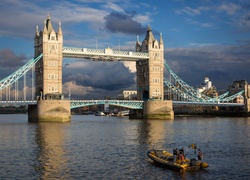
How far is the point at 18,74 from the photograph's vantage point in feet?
291

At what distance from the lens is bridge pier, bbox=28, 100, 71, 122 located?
8269 cm

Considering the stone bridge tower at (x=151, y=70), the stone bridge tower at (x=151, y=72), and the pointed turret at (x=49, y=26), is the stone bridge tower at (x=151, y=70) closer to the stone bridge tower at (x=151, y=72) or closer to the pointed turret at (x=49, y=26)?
the stone bridge tower at (x=151, y=72)

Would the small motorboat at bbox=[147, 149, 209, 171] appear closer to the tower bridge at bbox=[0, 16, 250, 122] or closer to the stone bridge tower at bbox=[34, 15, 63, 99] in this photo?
the tower bridge at bbox=[0, 16, 250, 122]

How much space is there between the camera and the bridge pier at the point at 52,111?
82.7 m

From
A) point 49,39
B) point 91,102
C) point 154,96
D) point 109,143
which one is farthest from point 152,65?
point 109,143

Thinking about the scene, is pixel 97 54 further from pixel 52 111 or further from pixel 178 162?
pixel 178 162

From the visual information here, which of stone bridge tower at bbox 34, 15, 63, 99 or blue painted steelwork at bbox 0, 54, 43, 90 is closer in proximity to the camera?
blue painted steelwork at bbox 0, 54, 43, 90

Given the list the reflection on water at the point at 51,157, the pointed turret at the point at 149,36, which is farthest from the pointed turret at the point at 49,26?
the reflection on water at the point at 51,157

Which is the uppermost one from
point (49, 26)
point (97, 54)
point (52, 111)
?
point (49, 26)

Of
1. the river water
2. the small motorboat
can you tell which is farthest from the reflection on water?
the small motorboat

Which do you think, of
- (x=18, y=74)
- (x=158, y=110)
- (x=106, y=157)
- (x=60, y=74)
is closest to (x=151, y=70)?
(x=158, y=110)

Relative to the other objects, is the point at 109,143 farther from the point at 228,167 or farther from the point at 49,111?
the point at 49,111

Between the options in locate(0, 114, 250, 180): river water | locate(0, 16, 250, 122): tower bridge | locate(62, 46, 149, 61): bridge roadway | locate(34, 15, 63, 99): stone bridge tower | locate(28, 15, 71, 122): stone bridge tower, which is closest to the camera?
locate(0, 114, 250, 180): river water

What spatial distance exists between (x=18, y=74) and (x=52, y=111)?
1242cm
